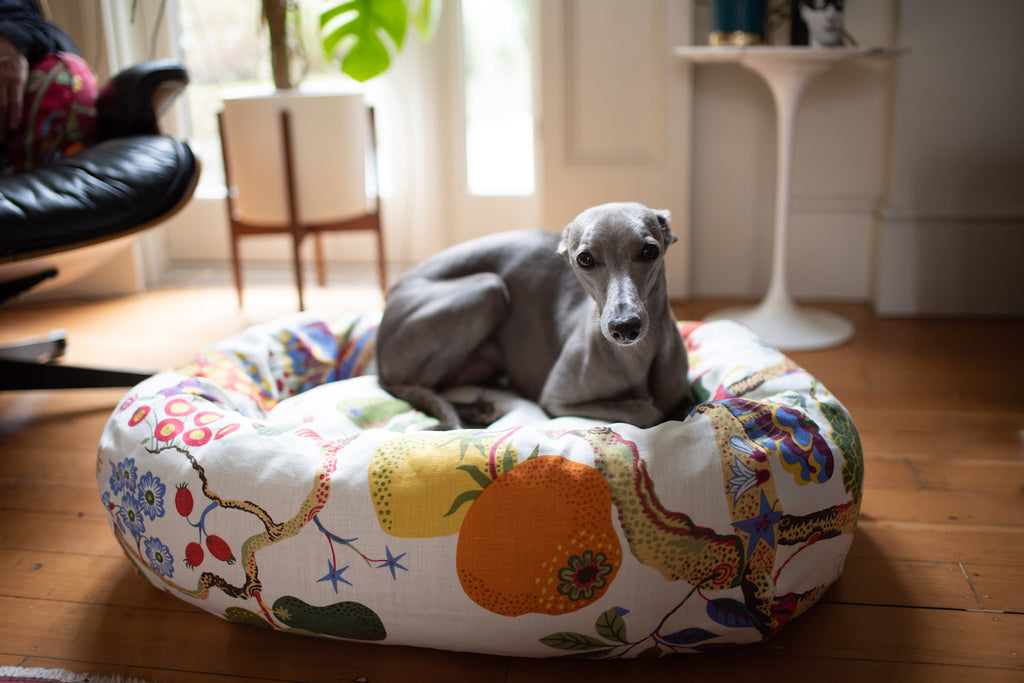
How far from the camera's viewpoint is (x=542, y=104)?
2.89 meters

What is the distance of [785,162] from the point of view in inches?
102

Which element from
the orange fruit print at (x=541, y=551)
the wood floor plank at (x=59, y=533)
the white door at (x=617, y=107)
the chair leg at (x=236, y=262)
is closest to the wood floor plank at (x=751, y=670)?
the orange fruit print at (x=541, y=551)

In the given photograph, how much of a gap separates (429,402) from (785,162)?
1.46 metres

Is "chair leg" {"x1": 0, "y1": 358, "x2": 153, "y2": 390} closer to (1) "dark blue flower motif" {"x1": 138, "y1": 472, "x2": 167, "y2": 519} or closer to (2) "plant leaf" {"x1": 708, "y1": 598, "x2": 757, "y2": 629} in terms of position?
(1) "dark blue flower motif" {"x1": 138, "y1": 472, "x2": 167, "y2": 519}

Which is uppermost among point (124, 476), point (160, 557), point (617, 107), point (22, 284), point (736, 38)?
point (736, 38)

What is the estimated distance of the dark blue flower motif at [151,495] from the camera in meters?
1.26

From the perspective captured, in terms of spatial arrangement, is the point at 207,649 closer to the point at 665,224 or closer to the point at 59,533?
the point at 59,533

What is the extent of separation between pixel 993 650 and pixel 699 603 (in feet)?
1.41

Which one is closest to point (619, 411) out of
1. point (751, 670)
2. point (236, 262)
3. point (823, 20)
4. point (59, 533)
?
point (751, 670)

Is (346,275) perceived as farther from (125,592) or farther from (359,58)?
(125,592)

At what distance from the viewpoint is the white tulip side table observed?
2395 millimetres

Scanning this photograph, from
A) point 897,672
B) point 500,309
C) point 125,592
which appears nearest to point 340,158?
point 500,309

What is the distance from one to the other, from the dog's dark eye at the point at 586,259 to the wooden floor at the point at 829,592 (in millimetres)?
596

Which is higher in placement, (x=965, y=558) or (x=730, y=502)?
(x=730, y=502)
